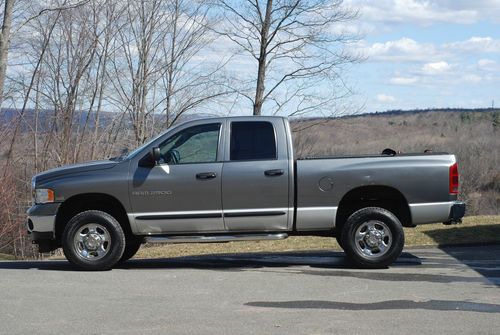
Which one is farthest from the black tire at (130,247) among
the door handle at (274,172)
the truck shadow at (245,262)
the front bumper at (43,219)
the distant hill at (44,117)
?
the distant hill at (44,117)

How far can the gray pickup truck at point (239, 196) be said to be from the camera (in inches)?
389

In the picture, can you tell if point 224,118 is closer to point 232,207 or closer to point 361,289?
point 232,207

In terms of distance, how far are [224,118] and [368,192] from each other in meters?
2.14

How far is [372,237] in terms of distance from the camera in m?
9.98

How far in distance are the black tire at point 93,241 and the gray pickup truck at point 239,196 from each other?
1 cm

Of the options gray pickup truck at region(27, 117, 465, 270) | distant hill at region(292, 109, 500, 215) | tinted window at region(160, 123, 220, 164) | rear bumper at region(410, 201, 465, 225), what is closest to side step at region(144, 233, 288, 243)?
gray pickup truck at region(27, 117, 465, 270)

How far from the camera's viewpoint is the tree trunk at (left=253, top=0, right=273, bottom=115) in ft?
64.8

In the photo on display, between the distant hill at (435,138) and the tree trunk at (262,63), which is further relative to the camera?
the distant hill at (435,138)

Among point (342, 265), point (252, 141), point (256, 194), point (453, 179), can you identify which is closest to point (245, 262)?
point (342, 265)

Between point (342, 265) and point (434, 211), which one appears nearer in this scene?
point (434, 211)

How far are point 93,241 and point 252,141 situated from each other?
2.44 metres

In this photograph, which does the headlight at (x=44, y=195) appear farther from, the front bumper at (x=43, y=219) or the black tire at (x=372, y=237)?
the black tire at (x=372, y=237)

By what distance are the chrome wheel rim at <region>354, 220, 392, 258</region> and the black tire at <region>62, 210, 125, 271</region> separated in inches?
121

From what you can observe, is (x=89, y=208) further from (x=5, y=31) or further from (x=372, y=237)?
(x=5, y=31)
